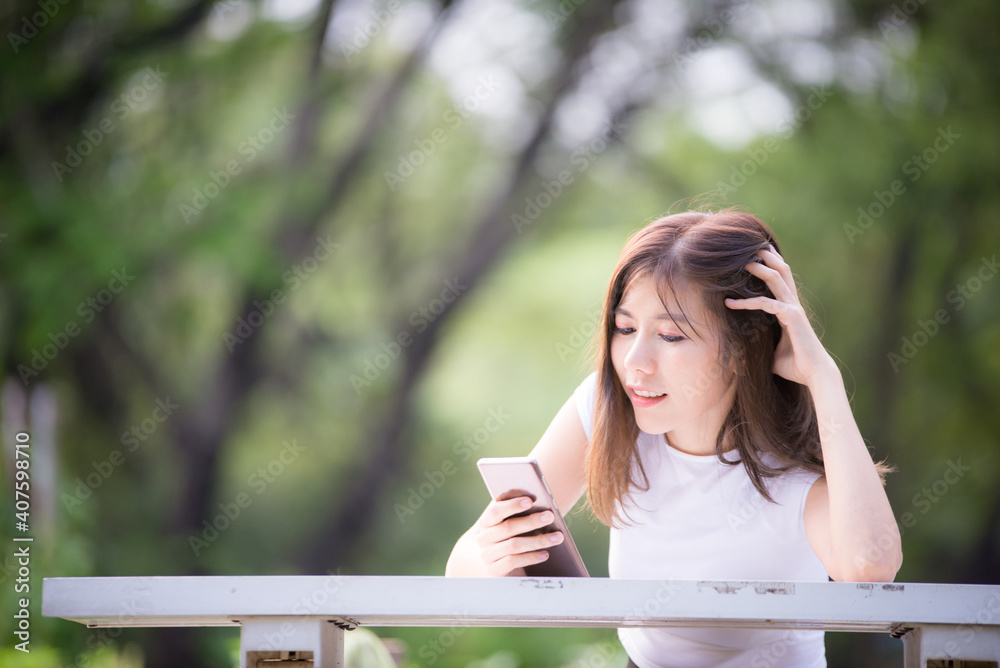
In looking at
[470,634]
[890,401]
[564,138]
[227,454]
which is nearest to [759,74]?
[564,138]

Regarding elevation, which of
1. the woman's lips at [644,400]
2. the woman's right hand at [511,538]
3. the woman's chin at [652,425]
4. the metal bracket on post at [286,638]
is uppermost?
the woman's lips at [644,400]

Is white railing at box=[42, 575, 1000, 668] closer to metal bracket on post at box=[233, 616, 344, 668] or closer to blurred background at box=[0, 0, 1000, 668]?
metal bracket on post at box=[233, 616, 344, 668]

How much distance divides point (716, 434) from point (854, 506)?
0.34 m

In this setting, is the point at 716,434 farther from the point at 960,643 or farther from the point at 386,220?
the point at 386,220

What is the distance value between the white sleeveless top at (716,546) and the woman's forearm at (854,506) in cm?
14

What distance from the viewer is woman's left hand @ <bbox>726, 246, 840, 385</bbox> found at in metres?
1.61

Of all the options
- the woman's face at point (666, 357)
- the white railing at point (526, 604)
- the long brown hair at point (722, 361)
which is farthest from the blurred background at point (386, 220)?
the white railing at point (526, 604)

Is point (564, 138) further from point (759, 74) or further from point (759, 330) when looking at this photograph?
point (759, 330)

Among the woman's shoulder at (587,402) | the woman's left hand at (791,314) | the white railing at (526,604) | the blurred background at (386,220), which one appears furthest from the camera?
the blurred background at (386,220)

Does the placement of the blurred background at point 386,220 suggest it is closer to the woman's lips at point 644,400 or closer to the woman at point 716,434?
the woman at point 716,434

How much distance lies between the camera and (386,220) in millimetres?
7711

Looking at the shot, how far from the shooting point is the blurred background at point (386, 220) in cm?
518

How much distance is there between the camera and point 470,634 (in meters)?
5.74

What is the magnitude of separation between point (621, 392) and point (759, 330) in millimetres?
303
